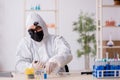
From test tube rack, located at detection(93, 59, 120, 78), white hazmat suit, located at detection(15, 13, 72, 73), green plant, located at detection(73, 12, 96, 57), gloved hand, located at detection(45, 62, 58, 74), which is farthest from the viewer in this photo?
green plant, located at detection(73, 12, 96, 57)

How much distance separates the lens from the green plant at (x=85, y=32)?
20.2 feet

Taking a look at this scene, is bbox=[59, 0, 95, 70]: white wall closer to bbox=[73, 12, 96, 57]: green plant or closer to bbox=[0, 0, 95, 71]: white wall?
bbox=[0, 0, 95, 71]: white wall

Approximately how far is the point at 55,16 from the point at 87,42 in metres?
0.88

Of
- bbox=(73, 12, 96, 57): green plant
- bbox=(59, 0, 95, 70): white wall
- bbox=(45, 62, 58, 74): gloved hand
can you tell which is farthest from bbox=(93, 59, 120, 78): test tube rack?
bbox=(59, 0, 95, 70): white wall

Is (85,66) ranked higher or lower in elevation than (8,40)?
lower

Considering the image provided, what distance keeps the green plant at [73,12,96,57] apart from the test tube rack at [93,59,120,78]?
3944 millimetres

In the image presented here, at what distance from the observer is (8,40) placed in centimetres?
638

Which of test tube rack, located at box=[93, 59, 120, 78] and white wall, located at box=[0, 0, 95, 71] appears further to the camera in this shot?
white wall, located at box=[0, 0, 95, 71]

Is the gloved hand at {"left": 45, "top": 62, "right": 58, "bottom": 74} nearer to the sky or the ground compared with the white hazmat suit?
nearer to the ground

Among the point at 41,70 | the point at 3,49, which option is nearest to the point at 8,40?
the point at 3,49

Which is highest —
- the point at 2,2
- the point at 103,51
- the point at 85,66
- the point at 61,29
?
the point at 2,2

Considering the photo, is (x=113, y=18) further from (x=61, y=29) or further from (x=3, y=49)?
(x=3, y=49)

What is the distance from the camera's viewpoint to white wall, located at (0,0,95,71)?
20.9 feet

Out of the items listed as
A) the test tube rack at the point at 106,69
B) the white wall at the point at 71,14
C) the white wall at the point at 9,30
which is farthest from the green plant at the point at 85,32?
the test tube rack at the point at 106,69
